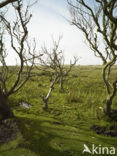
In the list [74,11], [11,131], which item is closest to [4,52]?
[11,131]

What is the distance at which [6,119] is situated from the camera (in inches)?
223

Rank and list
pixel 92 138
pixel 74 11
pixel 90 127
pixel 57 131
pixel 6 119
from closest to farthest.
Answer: pixel 92 138
pixel 57 131
pixel 6 119
pixel 90 127
pixel 74 11

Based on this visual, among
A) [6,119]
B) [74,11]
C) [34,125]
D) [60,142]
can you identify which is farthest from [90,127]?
[74,11]

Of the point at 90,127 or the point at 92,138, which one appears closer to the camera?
the point at 92,138

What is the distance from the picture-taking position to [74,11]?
25.3 feet

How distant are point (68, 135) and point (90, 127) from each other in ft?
5.28

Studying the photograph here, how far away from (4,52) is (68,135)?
5.67 m

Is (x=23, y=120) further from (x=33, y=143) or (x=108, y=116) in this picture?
(x=108, y=116)

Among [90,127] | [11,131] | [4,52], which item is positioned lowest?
[90,127]

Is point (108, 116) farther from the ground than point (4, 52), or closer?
closer

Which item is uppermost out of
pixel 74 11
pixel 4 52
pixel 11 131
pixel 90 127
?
pixel 74 11

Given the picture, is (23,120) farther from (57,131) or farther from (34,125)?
(57,131)

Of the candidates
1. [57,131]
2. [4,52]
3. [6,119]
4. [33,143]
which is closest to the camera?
[33,143]

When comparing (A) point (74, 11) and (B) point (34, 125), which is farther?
(A) point (74, 11)
